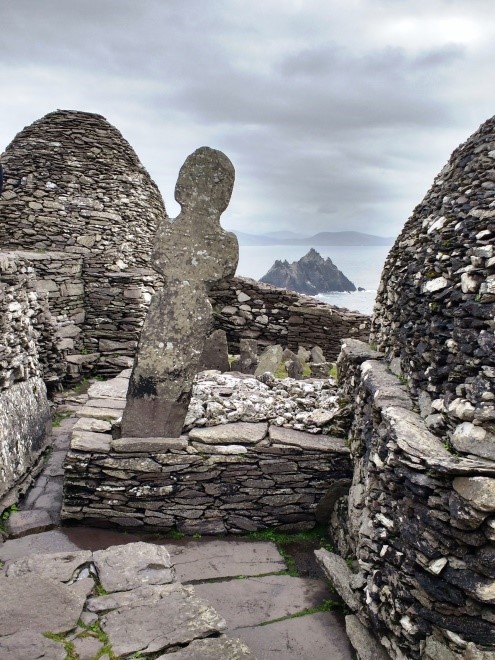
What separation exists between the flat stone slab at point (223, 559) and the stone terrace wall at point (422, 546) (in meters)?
0.90

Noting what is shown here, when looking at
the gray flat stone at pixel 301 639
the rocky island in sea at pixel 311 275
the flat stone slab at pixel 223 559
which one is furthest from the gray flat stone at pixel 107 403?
the rocky island in sea at pixel 311 275

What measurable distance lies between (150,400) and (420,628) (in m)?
3.58

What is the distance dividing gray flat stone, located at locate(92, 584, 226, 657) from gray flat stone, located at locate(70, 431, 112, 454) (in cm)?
214

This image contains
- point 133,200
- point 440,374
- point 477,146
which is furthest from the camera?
point 133,200

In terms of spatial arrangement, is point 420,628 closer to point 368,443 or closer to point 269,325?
point 368,443

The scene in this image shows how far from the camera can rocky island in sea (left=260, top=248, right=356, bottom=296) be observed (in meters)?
30.2

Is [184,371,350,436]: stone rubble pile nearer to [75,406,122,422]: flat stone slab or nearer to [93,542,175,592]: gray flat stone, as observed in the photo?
[75,406,122,422]: flat stone slab

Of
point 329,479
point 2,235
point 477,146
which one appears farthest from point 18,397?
point 2,235

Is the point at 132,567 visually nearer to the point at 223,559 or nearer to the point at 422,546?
the point at 223,559

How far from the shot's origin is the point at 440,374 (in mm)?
4121

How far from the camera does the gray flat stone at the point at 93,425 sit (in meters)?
5.96

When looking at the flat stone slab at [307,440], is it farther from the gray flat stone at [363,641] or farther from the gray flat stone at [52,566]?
the gray flat stone at [52,566]

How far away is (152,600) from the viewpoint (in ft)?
11.8

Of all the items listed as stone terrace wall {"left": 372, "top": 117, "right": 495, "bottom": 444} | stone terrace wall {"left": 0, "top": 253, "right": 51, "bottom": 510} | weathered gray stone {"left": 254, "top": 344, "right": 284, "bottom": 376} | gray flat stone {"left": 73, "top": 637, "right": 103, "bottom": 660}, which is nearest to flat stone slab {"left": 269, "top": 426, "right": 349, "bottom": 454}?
stone terrace wall {"left": 372, "top": 117, "right": 495, "bottom": 444}
